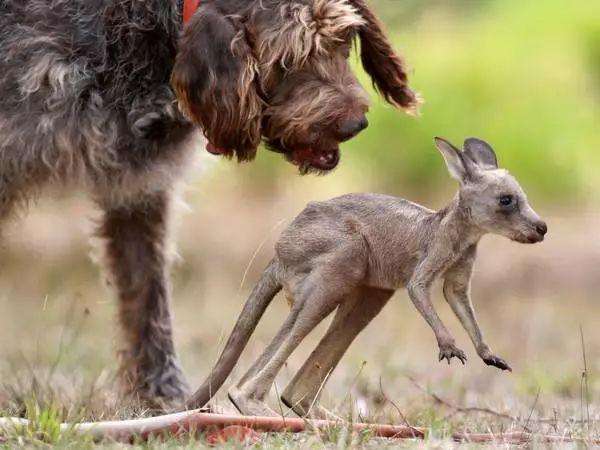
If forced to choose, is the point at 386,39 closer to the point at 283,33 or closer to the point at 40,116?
the point at 283,33

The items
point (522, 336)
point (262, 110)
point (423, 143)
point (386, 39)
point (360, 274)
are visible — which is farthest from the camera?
point (423, 143)

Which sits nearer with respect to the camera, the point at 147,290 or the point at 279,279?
the point at 279,279

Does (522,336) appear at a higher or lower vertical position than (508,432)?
lower

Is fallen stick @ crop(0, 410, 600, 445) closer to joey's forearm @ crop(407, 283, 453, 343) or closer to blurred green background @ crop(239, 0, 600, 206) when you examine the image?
joey's forearm @ crop(407, 283, 453, 343)

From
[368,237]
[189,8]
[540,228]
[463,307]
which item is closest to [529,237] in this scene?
[540,228]

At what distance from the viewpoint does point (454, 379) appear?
265 inches

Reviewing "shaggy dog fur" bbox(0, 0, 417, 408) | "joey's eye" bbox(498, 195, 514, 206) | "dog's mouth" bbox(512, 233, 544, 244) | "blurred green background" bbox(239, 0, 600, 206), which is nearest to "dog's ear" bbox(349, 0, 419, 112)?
"shaggy dog fur" bbox(0, 0, 417, 408)

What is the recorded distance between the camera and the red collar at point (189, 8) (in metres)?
4.94

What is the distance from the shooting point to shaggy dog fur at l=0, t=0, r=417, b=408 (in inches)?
186

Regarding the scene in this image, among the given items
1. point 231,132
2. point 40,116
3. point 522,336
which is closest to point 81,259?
point 522,336

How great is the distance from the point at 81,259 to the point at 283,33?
→ 17.8 feet

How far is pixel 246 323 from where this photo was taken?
477cm

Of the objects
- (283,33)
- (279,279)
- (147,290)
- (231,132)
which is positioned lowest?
(147,290)

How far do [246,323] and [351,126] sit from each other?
2.48ft
